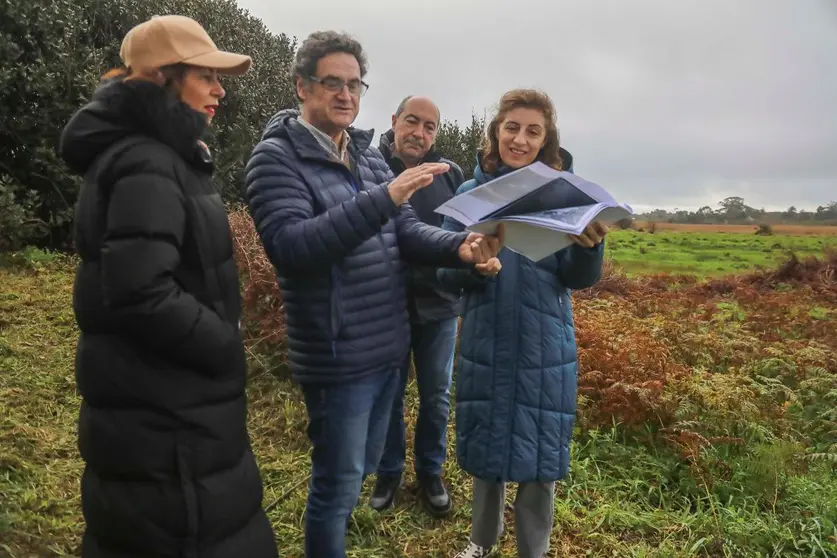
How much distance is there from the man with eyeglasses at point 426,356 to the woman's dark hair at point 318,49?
1029 mm

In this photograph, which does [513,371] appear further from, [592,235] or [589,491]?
[589,491]

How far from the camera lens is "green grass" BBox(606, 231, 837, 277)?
8.98 m

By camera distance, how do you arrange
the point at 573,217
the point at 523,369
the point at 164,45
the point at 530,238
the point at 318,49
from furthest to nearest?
the point at 523,369
the point at 318,49
the point at 530,238
the point at 573,217
the point at 164,45

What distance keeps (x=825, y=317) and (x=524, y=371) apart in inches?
240

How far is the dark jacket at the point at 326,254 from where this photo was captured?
1.95m

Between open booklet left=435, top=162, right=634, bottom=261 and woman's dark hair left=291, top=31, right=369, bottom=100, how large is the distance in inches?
28.1

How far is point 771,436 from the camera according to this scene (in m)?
3.95

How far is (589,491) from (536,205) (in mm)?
2348

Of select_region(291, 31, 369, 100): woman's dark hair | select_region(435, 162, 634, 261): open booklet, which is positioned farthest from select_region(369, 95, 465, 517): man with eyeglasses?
select_region(435, 162, 634, 261): open booklet

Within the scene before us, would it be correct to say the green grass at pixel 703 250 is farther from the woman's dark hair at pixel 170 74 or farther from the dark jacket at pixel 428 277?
the woman's dark hair at pixel 170 74

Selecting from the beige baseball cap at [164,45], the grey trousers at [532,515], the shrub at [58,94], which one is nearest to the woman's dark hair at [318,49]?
the beige baseball cap at [164,45]

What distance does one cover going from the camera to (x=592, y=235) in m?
2.16

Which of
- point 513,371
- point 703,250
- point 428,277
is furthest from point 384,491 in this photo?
point 703,250

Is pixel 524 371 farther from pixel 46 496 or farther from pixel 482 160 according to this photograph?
pixel 46 496
